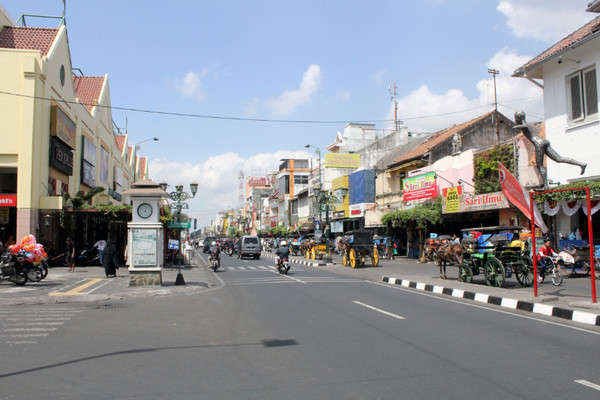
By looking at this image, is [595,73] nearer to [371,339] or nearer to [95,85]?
[371,339]

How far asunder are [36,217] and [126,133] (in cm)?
3492

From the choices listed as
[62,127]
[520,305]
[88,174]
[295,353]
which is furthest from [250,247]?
[295,353]

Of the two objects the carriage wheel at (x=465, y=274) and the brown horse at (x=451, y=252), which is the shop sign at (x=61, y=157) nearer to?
the brown horse at (x=451, y=252)

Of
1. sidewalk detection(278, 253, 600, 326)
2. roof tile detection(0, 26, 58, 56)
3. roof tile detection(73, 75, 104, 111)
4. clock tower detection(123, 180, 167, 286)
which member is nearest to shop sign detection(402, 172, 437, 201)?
sidewalk detection(278, 253, 600, 326)

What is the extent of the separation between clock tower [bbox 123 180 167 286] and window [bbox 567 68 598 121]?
15.7 meters

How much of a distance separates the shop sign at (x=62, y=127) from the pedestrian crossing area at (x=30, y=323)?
652 inches

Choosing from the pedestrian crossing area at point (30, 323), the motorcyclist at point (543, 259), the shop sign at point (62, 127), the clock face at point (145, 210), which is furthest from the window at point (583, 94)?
the shop sign at point (62, 127)

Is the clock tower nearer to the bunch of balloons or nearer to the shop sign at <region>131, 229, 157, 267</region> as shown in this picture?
the shop sign at <region>131, 229, 157, 267</region>

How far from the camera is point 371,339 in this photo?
736 centimetres

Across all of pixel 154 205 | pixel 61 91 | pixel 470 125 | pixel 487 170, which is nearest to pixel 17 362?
pixel 154 205

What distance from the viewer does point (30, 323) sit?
8.95m

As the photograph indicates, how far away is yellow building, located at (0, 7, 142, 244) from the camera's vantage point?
23.0 m

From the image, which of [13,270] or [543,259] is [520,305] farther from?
[13,270]

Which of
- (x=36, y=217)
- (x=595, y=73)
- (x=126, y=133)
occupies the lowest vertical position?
(x=36, y=217)
